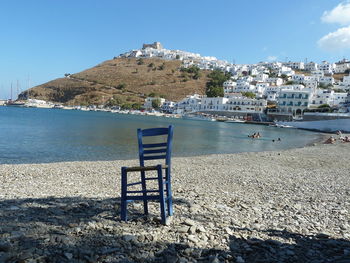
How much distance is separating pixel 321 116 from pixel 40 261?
87854 mm

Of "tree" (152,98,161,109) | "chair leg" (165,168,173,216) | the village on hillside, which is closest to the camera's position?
"chair leg" (165,168,173,216)

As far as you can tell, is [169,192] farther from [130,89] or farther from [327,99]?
[130,89]

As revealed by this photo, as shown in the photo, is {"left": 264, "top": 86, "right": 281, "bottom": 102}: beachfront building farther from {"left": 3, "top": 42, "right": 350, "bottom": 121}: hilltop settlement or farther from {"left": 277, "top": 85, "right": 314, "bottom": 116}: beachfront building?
{"left": 277, "top": 85, "right": 314, "bottom": 116}: beachfront building

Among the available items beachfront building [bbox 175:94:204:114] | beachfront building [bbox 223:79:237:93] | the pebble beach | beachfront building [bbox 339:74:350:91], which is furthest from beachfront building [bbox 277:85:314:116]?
the pebble beach

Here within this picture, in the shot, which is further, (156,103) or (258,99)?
(156,103)

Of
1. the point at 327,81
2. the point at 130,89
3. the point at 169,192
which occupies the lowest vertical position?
the point at 169,192

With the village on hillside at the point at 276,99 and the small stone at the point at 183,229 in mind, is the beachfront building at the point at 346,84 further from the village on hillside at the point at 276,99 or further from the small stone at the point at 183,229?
the small stone at the point at 183,229

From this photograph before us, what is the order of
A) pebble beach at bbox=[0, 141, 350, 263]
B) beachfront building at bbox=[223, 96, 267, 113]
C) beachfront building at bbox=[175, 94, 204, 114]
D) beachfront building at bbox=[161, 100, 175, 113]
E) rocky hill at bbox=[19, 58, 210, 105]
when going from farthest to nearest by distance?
1. rocky hill at bbox=[19, 58, 210, 105]
2. beachfront building at bbox=[161, 100, 175, 113]
3. beachfront building at bbox=[175, 94, 204, 114]
4. beachfront building at bbox=[223, 96, 267, 113]
5. pebble beach at bbox=[0, 141, 350, 263]

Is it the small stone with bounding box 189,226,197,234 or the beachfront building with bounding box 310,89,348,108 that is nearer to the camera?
the small stone with bounding box 189,226,197,234

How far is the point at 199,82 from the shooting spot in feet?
620

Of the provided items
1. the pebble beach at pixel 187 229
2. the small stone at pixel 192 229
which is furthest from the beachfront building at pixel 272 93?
the small stone at pixel 192 229

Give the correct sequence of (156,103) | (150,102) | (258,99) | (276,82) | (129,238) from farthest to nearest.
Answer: (276,82)
(150,102)
(156,103)
(258,99)
(129,238)

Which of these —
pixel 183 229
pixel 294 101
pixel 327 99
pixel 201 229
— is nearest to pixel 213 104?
pixel 294 101

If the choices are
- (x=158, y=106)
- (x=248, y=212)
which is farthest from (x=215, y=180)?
(x=158, y=106)
